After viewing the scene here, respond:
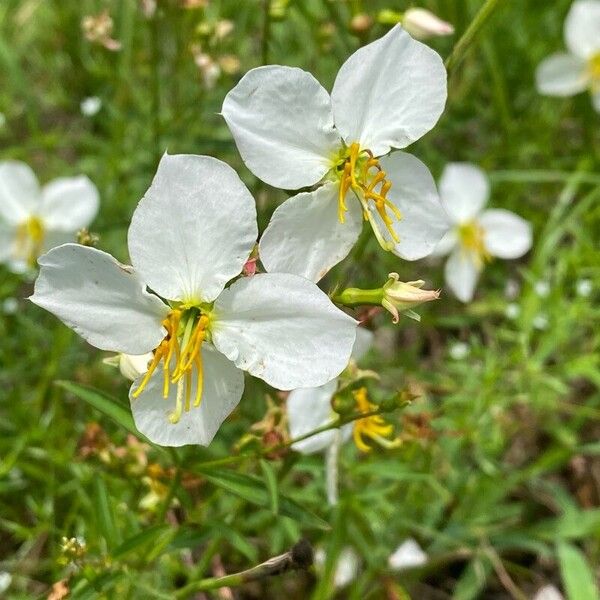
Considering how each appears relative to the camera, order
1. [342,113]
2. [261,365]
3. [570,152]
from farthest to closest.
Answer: [570,152]
[342,113]
[261,365]

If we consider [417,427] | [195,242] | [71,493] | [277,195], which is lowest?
[71,493]

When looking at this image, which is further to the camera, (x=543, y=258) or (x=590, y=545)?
(x=543, y=258)

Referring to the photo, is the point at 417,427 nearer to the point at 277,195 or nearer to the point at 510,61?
the point at 277,195

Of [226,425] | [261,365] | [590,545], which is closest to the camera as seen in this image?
[261,365]

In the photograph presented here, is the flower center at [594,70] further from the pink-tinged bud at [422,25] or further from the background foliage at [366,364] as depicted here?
the pink-tinged bud at [422,25]

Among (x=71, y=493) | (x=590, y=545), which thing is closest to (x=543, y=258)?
(x=590, y=545)
